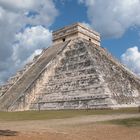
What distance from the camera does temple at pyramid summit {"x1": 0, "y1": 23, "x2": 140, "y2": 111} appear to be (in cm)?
2503

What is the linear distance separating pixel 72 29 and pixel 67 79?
945 cm

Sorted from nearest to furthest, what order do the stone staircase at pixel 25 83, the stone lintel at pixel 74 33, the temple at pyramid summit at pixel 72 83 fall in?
the temple at pyramid summit at pixel 72 83 → the stone staircase at pixel 25 83 → the stone lintel at pixel 74 33

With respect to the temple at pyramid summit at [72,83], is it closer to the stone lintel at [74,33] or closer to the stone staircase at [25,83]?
the stone staircase at [25,83]

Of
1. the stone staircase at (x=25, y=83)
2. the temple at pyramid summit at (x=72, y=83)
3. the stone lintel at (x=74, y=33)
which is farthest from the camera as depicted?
the stone lintel at (x=74, y=33)

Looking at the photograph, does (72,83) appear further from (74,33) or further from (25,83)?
(74,33)

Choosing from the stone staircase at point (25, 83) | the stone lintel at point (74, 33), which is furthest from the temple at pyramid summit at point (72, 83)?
the stone lintel at point (74, 33)

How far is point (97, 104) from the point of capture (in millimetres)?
23797

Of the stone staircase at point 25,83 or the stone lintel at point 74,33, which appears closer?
the stone staircase at point 25,83

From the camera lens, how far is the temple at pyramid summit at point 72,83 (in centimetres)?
2503

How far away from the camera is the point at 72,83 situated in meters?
27.2

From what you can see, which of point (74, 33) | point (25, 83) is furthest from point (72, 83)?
point (74, 33)

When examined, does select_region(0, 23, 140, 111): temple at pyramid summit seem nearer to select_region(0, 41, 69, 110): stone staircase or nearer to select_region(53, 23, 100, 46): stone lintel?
select_region(0, 41, 69, 110): stone staircase

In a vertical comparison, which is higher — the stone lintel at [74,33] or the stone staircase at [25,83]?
the stone lintel at [74,33]

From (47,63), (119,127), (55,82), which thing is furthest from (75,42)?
(119,127)
